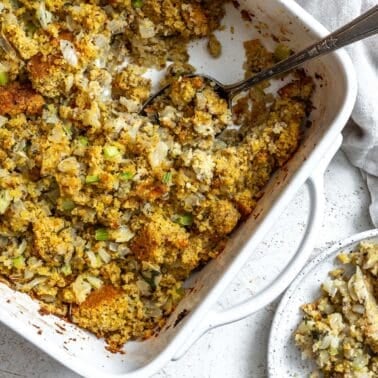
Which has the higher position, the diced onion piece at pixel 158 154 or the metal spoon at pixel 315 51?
the metal spoon at pixel 315 51

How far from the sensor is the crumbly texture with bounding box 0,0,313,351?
1.71m

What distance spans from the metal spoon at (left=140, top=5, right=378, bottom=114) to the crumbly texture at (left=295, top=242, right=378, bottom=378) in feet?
1.95

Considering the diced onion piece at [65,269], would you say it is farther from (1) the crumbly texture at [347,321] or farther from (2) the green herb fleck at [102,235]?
(1) the crumbly texture at [347,321]

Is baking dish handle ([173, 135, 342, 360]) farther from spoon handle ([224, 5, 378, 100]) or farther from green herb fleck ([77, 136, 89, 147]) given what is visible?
green herb fleck ([77, 136, 89, 147])

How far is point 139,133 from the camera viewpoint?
174cm

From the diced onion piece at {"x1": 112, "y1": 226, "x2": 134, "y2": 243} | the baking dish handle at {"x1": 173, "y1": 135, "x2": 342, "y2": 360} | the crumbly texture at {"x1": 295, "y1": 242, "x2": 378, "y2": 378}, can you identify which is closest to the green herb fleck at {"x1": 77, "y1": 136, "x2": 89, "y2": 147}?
the diced onion piece at {"x1": 112, "y1": 226, "x2": 134, "y2": 243}

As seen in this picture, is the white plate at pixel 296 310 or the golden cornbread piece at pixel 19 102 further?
the white plate at pixel 296 310

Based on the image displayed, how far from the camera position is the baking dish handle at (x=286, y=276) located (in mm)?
1700

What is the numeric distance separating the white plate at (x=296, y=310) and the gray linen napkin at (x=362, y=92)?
14 cm

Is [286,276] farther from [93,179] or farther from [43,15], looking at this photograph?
[43,15]

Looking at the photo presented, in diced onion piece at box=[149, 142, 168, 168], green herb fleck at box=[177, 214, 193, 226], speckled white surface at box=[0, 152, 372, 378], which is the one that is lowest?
speckled white surface at box=[0, 152, 372, 378]


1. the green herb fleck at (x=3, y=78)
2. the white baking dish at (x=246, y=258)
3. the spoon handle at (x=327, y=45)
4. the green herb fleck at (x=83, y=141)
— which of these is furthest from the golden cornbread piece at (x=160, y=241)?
the green herb fleck at (x=3, y=78)

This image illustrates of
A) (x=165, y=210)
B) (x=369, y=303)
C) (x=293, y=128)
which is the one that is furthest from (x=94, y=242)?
(x=369, y=303)

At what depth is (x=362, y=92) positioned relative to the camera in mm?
1939
